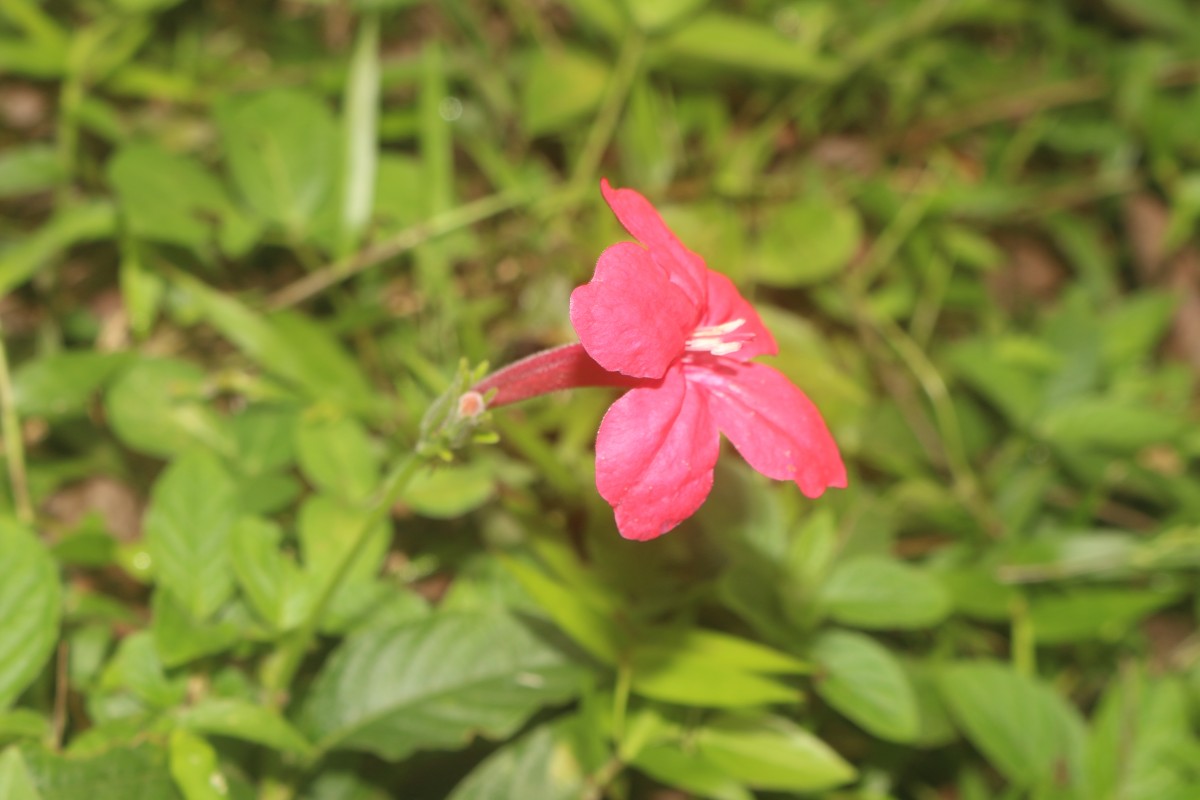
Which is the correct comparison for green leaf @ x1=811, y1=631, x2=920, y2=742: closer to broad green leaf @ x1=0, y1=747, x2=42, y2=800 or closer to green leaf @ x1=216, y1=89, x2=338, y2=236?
broad green leaf @ x1=0, y1=747, x2=42, y2=800

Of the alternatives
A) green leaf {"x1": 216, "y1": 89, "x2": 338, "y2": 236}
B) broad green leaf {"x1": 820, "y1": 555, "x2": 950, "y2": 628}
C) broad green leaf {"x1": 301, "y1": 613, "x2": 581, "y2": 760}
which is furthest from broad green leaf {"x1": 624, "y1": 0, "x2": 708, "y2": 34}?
broad green leaf {"x1": 301, "y1": 613, "x2": 581, "y2": 760}

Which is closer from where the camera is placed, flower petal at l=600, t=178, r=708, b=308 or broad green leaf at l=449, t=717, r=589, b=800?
flower petal at l=600, t=178, r=708, b=308

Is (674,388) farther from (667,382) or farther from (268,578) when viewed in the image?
(268,578)

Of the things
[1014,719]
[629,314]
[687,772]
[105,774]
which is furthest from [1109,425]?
[105,774]

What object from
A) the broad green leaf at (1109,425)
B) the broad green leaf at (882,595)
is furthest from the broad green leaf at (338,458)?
the broad green leaf at (1109,425)

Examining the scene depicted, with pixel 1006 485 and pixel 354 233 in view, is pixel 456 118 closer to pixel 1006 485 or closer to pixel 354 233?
pixel 354 233

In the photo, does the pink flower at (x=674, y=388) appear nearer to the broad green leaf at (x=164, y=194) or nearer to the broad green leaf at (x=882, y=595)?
the broad green leaf at (x=882, y=595)
